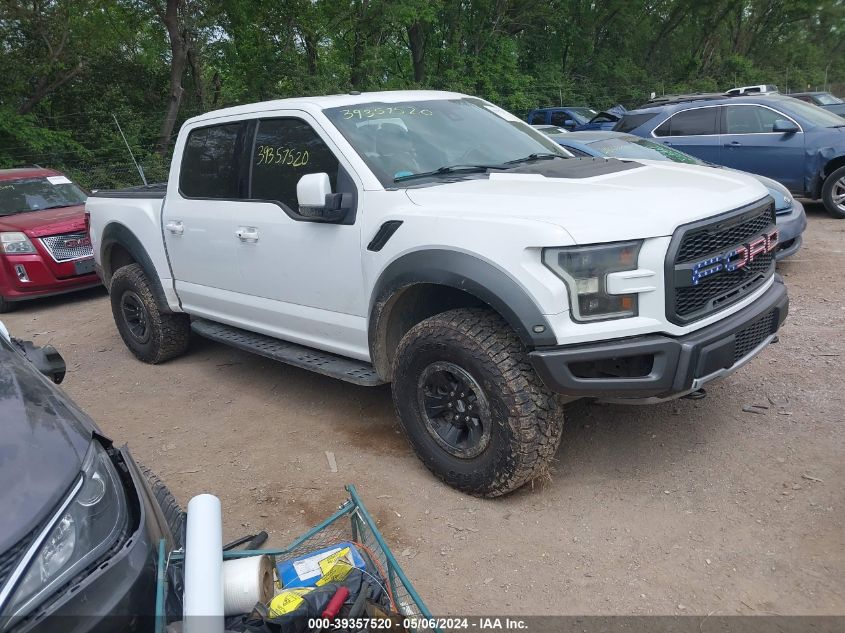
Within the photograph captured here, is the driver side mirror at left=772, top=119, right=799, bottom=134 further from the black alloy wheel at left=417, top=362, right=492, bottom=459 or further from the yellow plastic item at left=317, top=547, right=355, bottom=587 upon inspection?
the yellow plastic item at left=317, top=547, right=355, bottom=587

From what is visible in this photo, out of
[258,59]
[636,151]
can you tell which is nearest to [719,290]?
[636,151]

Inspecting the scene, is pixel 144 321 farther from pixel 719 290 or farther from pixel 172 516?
pixel 719 290

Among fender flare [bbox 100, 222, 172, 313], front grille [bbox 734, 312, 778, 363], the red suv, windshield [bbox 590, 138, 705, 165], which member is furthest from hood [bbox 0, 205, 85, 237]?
front grille [bbox 734, 312, 778, 363]

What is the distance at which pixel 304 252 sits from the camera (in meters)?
4.00

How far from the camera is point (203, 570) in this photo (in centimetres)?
190

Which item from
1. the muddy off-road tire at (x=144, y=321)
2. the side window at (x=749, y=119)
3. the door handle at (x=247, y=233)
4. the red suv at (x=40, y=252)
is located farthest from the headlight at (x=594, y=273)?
the side window at (x=749, y=119)

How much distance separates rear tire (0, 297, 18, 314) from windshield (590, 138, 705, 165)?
718 cm

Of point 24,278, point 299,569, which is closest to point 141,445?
point 299,569

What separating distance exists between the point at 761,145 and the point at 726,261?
7626 mm

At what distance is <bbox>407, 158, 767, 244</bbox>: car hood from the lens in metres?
2.91

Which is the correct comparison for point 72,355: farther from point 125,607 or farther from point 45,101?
point 45,101

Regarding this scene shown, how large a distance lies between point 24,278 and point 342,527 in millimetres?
6855

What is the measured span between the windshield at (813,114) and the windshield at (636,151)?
8.80 ft

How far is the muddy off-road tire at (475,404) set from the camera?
10.2 ft
